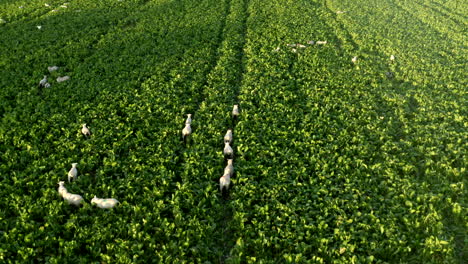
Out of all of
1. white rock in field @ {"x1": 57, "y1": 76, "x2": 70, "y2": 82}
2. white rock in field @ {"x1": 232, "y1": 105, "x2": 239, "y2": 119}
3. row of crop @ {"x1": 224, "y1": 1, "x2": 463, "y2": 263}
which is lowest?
row of crop @ {"x1": 224, "y1": 1, "x2": 463, "y2": 263}

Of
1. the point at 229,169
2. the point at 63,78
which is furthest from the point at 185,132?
the point at 63,78

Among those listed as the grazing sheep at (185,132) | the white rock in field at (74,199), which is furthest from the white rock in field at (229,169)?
the white rock in field at (74,199)

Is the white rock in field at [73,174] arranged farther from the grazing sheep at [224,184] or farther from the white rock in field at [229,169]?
the white rock in field at [229,169]

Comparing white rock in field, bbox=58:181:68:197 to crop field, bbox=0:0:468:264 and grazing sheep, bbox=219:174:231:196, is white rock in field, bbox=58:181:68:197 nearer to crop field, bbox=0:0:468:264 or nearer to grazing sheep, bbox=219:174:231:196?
crop field, bbox=0:0:468:264

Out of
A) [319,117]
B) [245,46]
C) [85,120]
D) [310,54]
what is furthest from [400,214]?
[245,46]

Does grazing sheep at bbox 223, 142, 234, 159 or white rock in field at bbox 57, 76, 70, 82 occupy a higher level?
white rock in field at bbox 57, 76, 70, 82

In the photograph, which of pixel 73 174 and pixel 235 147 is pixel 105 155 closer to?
pixel 73 174

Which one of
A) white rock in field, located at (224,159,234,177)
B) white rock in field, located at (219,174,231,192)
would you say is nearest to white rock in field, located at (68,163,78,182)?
white rock in field, located at (219,174,231,192)
